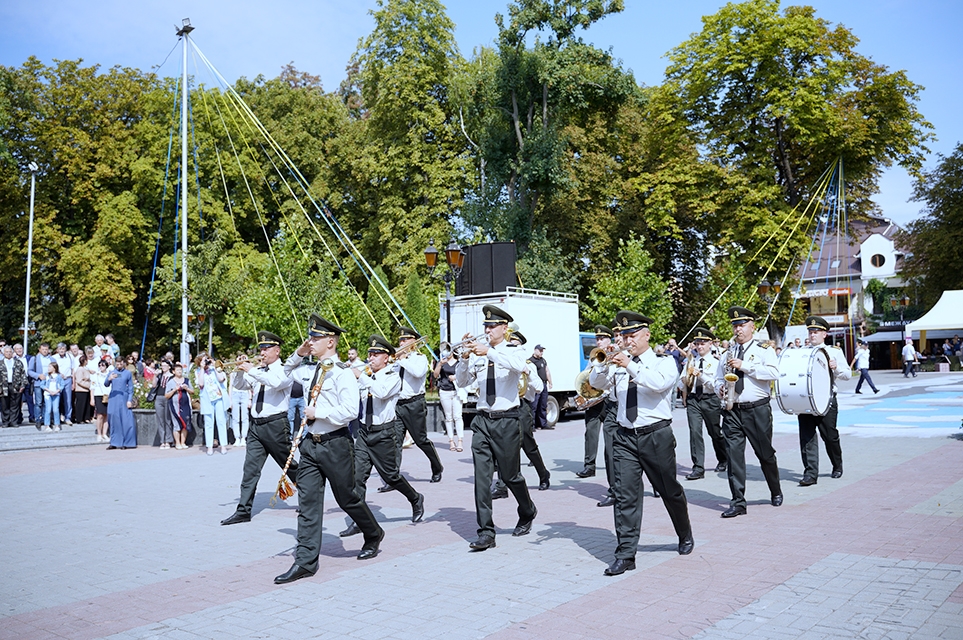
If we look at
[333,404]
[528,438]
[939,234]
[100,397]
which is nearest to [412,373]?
[528,438]

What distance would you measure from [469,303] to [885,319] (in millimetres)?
60935

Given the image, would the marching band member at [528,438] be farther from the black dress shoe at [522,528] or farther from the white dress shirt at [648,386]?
the white dress shirt at [648,386]

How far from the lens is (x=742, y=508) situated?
29.3 ft

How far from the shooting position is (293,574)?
6758mm

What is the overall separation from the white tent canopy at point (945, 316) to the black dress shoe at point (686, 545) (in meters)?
34.9

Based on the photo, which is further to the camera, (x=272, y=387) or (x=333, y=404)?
(x=272, y=387)

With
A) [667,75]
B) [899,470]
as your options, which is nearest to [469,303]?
[899,470]

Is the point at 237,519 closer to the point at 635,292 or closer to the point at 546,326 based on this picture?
the point at 546,326

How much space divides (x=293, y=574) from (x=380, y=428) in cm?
251

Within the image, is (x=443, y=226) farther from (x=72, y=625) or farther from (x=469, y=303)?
(x=72, y=625)

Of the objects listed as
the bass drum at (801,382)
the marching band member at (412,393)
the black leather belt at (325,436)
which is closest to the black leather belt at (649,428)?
the black leather belt at (325,436)

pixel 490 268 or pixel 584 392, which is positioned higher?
pixel 490 268

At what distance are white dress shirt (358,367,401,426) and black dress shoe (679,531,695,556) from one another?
3428 millimetres

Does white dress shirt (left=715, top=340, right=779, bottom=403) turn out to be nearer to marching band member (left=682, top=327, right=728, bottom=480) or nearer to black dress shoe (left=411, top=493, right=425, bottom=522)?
→ marching band member (left=682, top=327, right=728, bottom=480)
